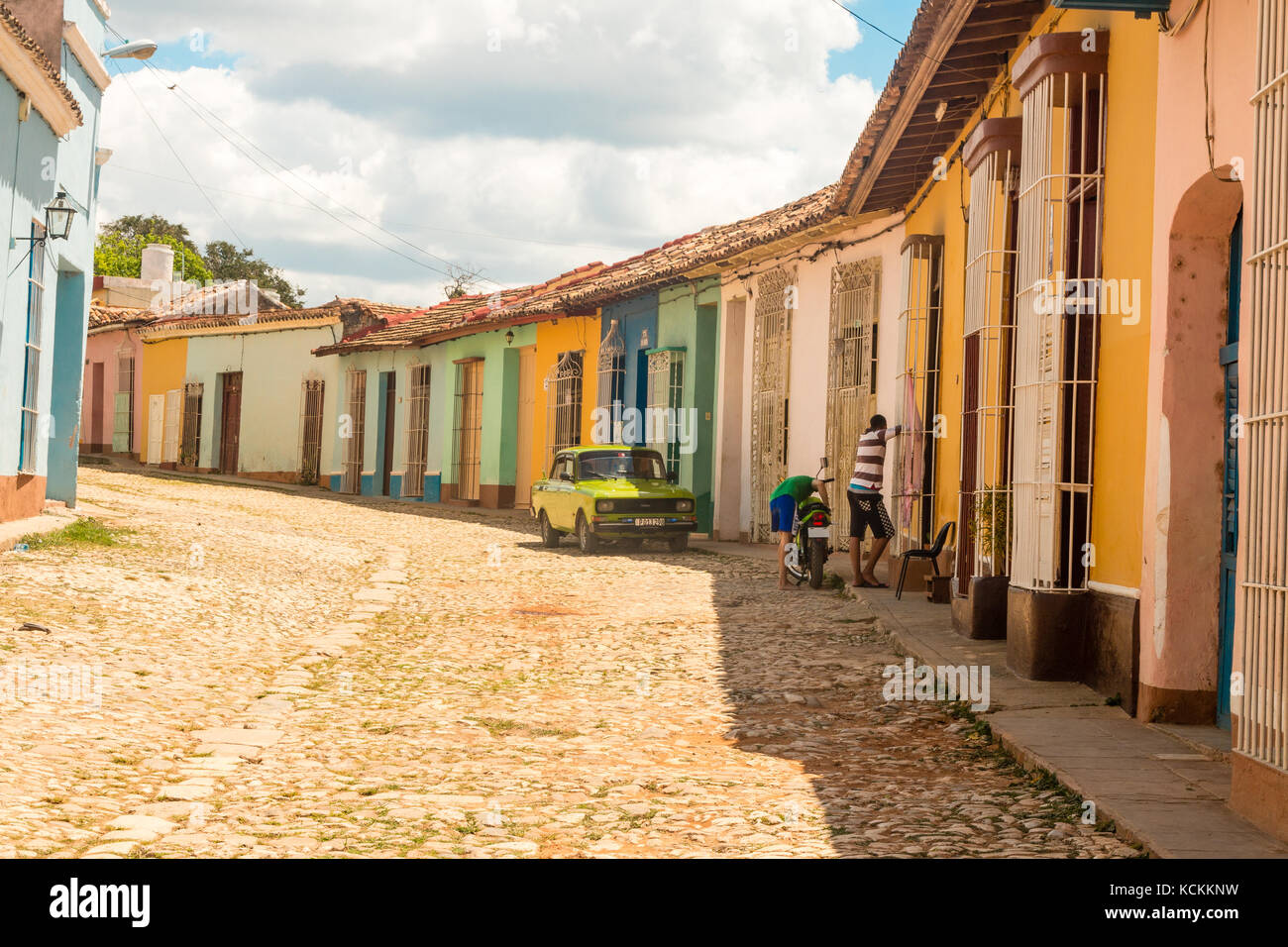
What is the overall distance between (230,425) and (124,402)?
16.9 ft

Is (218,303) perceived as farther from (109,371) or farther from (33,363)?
(33,363)

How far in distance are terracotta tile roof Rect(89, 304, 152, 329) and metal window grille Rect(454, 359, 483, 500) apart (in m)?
12.5

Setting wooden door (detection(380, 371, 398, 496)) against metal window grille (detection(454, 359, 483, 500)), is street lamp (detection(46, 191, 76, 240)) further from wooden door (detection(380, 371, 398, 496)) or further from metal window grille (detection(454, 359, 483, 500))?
wooden door (detection(380, 371, 398, 496))

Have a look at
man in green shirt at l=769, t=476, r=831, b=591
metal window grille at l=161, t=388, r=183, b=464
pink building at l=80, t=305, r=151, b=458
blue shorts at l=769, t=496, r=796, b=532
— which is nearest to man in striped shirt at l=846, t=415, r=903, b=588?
man in green shirt at l=769, t=476, r=831, b=591

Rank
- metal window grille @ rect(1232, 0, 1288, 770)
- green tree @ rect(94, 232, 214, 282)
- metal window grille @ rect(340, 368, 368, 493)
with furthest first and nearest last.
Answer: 1. green tree @ rect(94, 232, 214, 282)
2. metal window grille @ rect(340, 368, 368, 493)
3. metal window grille @ rect(1232, 0, 1288, 770)

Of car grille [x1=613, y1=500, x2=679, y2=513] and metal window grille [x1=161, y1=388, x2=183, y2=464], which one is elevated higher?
metal window grille [x1=161, y1=388, x2=183, y2=464]

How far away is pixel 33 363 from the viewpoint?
12.7m

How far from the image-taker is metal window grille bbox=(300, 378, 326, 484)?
105ft

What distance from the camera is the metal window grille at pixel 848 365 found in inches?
576

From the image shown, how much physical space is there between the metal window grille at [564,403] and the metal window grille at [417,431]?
526 centimetres

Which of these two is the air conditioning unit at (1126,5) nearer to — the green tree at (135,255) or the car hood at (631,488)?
the car hood at (631,488)

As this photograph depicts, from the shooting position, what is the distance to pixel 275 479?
3319 centimetres

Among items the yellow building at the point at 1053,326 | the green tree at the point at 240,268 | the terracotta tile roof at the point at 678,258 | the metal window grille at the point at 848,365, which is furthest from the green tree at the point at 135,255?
the yellow building at the point at 1053,326

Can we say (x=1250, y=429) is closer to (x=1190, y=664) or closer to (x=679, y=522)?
(x=1190, y=664)
